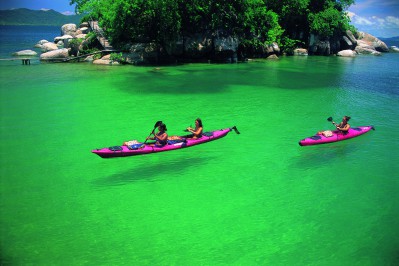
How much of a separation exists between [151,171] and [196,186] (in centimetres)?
168

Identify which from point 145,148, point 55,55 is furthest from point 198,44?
point 145,148

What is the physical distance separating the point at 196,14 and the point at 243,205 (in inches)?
1152

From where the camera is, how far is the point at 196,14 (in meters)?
34.1

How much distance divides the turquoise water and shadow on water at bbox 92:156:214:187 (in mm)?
61

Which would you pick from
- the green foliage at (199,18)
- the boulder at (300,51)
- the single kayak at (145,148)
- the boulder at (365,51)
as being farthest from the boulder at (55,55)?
the boulder at (365,51)

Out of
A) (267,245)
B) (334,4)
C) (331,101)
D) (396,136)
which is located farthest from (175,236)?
(334,4)

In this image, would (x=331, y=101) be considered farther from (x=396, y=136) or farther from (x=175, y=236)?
(x=175, y=236)

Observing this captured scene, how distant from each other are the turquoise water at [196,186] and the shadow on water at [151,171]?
0.20ft

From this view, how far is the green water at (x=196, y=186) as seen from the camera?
6.95m

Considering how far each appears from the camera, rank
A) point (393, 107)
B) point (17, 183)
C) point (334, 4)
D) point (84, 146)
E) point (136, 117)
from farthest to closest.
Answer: point (334, 4)
point (393, 107)
point (136, 117)
point (84, 146)
point (17, 183)

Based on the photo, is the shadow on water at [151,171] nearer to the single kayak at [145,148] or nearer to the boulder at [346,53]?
the single kayak at [145,148]

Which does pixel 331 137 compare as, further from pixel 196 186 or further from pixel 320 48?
pixel 320 48

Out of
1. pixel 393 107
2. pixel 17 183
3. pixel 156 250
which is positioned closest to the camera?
pixel 156 250

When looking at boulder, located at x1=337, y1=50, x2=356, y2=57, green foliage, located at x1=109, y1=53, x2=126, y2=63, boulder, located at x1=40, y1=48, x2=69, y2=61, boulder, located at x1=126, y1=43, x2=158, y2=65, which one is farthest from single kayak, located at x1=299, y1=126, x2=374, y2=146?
boulder, located at x1=337, y1=50, x2=356, y2=57
